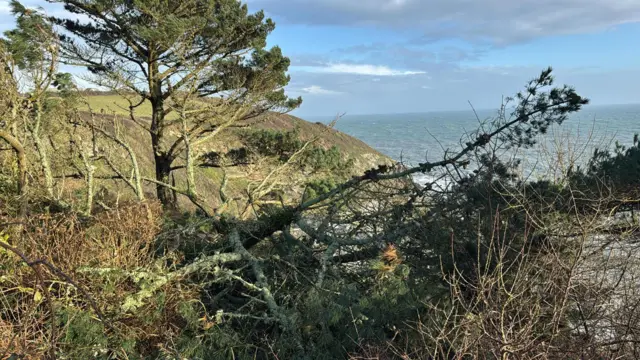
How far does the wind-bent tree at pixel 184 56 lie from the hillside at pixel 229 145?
3.29 ft

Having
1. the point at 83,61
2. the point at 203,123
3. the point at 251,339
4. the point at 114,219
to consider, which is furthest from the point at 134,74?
the point at 251,339

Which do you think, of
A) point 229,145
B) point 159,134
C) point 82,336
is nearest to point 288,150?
point 229,145

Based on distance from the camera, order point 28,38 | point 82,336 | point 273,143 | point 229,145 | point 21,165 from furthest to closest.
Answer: point 229,145
point 273,143
point 28,38
point 21,165
point 82,336

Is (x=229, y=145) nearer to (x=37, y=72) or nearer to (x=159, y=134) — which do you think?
(x=159, y=134)

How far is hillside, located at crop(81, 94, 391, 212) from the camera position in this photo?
13.5 m

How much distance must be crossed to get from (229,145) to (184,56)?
14.1 feet

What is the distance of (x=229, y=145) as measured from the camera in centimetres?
1591

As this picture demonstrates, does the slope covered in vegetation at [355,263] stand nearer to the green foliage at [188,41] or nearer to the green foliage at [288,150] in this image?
the green foliage at [188,41]

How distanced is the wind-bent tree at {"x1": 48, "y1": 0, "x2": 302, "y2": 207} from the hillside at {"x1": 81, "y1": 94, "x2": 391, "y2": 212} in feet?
3.29

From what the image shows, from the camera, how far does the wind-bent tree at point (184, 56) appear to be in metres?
11.7

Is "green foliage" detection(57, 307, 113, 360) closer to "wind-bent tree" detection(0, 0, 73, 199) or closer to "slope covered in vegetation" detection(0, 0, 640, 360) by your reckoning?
"slope covered in vegetation" detection(0, 0, 640, 360)

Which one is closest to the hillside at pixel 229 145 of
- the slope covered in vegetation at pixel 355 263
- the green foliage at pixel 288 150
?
the green foliage at pixel 288 150

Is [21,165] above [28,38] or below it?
below

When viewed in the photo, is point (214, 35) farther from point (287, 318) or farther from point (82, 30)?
point (287, 318)
